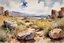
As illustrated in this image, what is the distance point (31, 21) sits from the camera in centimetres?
178

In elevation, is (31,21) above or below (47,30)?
above

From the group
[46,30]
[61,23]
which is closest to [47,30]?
[46,30]

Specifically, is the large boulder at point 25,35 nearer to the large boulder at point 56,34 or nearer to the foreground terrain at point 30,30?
the foreground terrain at point 30,30

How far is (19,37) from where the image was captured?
5.65 ft

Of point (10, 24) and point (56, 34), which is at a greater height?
point (10, 24)

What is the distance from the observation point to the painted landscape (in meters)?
1.73

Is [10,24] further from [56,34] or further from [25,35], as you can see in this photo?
[56,34]

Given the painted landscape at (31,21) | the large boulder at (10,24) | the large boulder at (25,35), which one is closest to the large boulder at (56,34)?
the painted landscape at (31,21)

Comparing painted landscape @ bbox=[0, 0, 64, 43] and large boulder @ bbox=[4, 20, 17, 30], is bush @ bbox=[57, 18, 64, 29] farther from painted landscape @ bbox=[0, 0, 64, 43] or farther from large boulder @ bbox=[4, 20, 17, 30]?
large boulder @ bbox=[4, 20, 17, 30]

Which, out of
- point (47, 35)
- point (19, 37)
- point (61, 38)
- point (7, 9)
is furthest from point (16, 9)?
point (61, 38)

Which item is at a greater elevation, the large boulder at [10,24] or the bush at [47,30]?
the large boulder at [10,24]

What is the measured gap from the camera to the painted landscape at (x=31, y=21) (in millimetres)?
1726

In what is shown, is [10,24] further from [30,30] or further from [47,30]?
[47,30]

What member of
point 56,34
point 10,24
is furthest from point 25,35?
point 56,34
